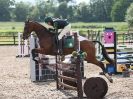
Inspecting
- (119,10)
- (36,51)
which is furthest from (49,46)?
(119,10)

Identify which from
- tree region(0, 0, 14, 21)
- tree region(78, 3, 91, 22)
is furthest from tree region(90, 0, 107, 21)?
tree region(0, 0, 14, 21)

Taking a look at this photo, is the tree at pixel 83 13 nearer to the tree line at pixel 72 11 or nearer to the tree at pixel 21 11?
the tree line at pixel 72 11

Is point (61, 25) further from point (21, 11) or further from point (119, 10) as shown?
point (21, 11)

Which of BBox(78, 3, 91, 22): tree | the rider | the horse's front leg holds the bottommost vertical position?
the horse's front leg

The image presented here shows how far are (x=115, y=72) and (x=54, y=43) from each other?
248 centimetres

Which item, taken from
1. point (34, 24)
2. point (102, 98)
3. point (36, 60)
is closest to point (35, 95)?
point (102, 98)

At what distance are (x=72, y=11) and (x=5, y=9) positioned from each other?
21.0m

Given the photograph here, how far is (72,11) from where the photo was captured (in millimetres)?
116062

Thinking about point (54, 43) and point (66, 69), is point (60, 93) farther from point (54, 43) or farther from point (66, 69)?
point (54, 43)

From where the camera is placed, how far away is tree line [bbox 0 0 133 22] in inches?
4483

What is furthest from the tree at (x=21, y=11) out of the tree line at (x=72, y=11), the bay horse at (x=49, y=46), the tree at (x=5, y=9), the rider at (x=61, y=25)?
the rider at (x=61, y=25)

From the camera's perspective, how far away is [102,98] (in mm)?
8836

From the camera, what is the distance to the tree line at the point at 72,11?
114 metres

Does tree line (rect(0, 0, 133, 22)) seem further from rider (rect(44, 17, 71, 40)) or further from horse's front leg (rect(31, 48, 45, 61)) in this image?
rider (rect(44, 17, 71, 40))
